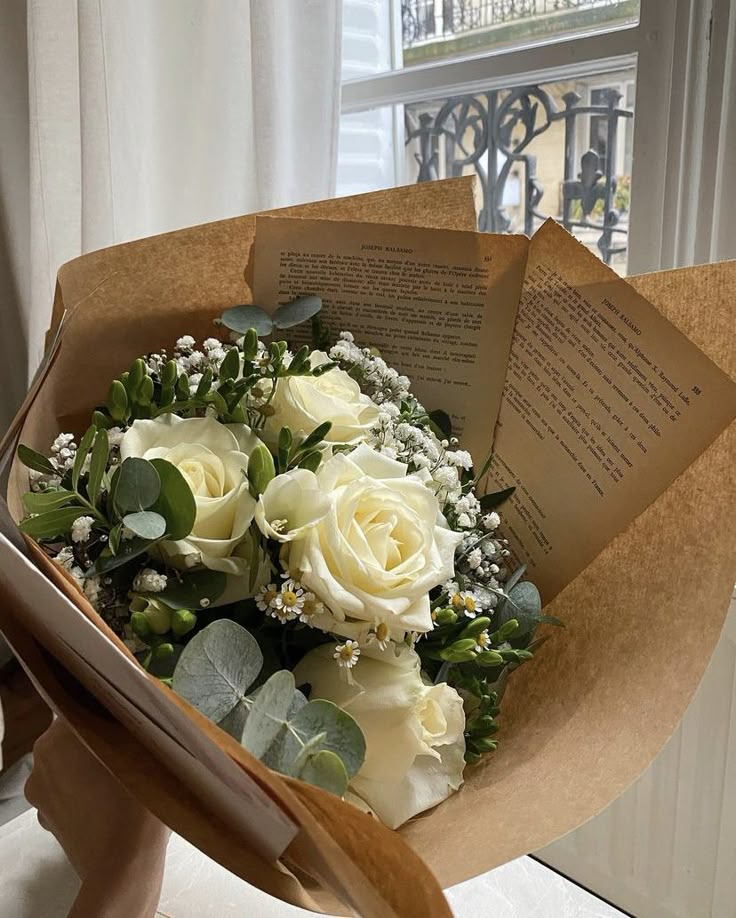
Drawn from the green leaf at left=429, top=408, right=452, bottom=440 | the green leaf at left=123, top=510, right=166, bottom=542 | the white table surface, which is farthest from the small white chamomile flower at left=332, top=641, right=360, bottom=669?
the white table surface

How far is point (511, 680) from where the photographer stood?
0.55 meters

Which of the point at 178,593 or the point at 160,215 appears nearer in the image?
the point at 178,593

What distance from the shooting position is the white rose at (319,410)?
510 millimetres

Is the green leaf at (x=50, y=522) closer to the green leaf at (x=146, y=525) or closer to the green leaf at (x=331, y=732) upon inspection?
the green leaf at (x=146, y=525)

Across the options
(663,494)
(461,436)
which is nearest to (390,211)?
(461,436)

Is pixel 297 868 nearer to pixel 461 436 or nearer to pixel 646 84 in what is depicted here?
pixel 461 436

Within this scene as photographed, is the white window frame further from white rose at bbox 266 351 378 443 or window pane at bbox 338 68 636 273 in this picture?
white rose at bbox 266 351 378 443

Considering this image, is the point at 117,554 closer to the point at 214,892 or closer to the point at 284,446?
the point at 284,446

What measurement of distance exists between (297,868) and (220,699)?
0.08 m

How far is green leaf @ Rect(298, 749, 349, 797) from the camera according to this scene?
0.37 metres

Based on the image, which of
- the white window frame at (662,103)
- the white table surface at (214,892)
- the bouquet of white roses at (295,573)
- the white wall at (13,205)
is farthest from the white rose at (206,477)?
the white wall at (13,205)

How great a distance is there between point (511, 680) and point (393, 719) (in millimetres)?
145

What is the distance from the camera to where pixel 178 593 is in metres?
0.44

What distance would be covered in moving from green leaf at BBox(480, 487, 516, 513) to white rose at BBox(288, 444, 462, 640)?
0.12m
